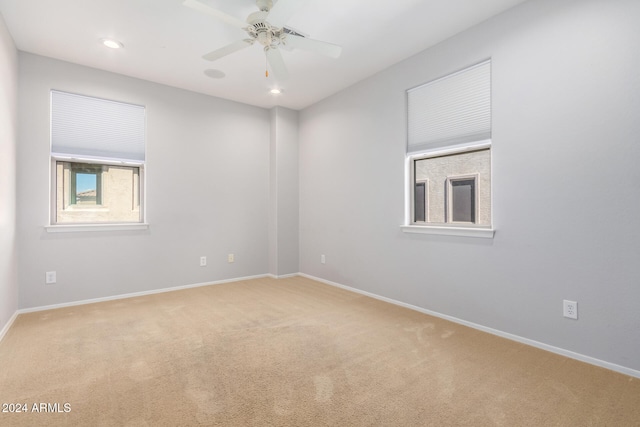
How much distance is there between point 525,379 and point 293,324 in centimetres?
181

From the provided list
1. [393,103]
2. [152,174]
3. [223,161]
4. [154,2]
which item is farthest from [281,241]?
[154,2]

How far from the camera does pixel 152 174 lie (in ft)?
13.0

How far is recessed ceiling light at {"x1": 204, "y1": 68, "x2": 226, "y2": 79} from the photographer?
3.68 m

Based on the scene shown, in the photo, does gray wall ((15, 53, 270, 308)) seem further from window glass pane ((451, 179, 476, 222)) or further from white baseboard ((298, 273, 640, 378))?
window glass pane ((451, 179, 476, 222))

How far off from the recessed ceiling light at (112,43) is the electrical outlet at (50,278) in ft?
8.02

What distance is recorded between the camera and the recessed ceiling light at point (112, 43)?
9.87 ft

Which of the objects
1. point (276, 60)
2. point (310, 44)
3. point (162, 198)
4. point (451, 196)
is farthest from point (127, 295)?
point (451, 196)

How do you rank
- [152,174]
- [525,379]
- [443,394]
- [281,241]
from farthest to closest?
[281,241]
[152,174]
[525,379]
[443,394]

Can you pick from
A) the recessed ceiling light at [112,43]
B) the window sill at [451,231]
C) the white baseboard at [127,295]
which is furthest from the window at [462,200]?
the recessed ceiling light at [112,43]

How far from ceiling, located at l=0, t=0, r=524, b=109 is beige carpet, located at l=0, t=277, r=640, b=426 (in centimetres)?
269

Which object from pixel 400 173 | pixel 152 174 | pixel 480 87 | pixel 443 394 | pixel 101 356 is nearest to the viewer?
pixel 443 394

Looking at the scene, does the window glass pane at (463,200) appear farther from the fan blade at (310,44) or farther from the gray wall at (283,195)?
the gray wall at (283,195)

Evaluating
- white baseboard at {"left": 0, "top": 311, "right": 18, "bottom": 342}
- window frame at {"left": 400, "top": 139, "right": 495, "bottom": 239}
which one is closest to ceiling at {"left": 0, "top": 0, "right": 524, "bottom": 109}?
window frame at {"left": 400, "top": 139, "right": 495, "bottom": 239}

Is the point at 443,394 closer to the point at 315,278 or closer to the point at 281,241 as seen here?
the point at 315,278
